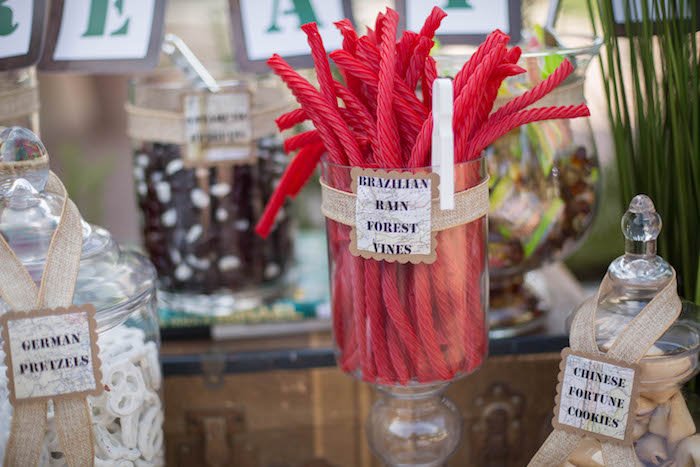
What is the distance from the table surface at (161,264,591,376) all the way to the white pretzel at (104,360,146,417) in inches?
7.3

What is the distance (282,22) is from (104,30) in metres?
0.19

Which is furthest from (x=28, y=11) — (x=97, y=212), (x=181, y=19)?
(x=181, y=19)

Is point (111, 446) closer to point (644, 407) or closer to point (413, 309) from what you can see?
point (413, 309)

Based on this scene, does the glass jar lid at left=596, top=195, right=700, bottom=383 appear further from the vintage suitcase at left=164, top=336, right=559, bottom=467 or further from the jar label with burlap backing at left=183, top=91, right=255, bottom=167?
the jar label with burlap backing at left=183, top=91, right=255, bottom=167

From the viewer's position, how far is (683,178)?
2.51ft

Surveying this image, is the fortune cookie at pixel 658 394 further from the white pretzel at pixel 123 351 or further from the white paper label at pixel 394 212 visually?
the white pretzel at pixel 123 351

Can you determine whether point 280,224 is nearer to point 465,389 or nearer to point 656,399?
point 465,389

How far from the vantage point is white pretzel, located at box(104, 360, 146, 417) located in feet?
2.31

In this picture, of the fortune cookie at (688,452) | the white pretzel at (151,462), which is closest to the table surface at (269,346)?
the white pretzel at (151,462)

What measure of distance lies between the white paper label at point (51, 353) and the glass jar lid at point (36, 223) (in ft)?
0.09

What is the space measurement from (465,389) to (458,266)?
280 mm

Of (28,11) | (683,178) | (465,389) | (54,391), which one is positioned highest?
(28,11)

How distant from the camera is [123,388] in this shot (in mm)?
713

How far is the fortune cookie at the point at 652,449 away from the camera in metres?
0.66
